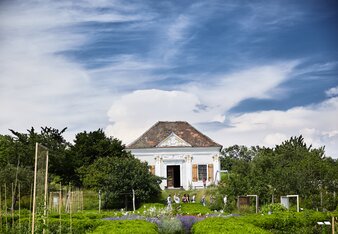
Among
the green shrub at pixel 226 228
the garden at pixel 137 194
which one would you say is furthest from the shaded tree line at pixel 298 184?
the green shrub at pixel 226 228

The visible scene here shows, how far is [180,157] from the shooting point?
168ft

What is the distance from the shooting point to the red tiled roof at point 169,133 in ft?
168

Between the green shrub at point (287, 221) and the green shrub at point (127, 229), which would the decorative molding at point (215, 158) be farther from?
the green shrub at point (127, 229)

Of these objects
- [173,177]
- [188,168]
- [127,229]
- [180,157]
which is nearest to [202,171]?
[188,168]

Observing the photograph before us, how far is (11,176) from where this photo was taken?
34.8 m

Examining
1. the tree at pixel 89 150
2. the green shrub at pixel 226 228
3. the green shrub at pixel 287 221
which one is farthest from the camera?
the tree at pixel 89 150

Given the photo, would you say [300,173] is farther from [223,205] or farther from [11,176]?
[11,176]

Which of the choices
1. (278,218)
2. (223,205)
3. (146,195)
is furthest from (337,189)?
(146,195)

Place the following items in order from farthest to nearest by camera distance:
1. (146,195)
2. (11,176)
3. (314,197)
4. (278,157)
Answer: (278,157) → (146,195) → (11,176) → (314,197)

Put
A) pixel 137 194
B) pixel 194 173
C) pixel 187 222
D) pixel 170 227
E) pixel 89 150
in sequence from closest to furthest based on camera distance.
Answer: pixel 170 227 → pixel 187 222 → pixel 137 194 → pixel 89 150 → pixel 194 173

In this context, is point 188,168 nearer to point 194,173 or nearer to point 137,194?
point 194,173

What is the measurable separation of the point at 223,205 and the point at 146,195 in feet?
23.5

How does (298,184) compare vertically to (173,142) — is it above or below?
below

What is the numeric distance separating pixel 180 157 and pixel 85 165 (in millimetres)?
10860
